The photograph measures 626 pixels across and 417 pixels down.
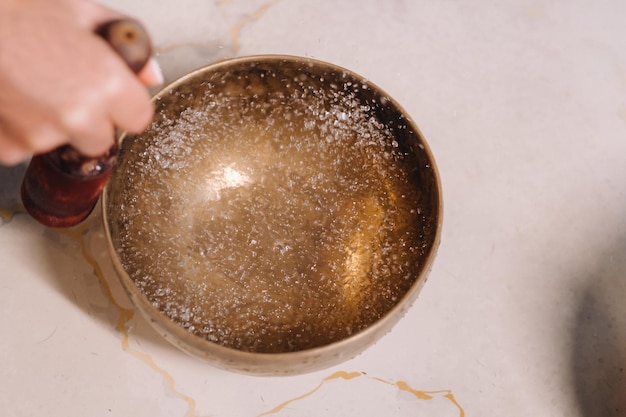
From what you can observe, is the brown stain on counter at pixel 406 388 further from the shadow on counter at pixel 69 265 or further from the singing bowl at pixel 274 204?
the shadow on counter at pixel 69 265

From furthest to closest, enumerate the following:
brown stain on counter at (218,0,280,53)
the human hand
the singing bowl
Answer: brown stain on counter at (218,0,280,53)
the singing bowl
the human hand

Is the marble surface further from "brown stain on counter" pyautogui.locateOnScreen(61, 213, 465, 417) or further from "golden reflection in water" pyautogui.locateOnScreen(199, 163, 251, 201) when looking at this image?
"golden reflection in water" pyautogui.locateOnScreen(199, 163, 251, 201)

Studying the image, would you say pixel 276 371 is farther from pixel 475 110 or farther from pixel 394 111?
pixel 475 110

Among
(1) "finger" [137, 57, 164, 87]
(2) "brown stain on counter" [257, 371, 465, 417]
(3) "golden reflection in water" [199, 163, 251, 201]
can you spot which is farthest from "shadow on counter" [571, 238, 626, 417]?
(1) "finger" [137, 57, 164, 87]

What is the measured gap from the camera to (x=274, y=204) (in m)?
0.72

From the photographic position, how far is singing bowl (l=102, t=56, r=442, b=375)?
64cm

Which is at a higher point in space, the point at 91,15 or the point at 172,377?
the point at 91,15

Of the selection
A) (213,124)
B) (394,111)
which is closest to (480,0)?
(394,111)

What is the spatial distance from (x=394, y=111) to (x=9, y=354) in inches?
18.6

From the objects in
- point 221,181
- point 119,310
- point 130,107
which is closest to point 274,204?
point 221,181

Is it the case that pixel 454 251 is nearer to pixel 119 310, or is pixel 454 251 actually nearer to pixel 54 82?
pixel 119 310

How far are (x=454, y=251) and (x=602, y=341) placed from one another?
0.62 feet

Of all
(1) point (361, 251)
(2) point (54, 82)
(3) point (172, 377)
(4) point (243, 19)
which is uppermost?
(2) point (54, 82)

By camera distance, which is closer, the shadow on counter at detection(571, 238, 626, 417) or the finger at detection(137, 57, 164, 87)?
the finger at detection(137, 57, 164, 87)
